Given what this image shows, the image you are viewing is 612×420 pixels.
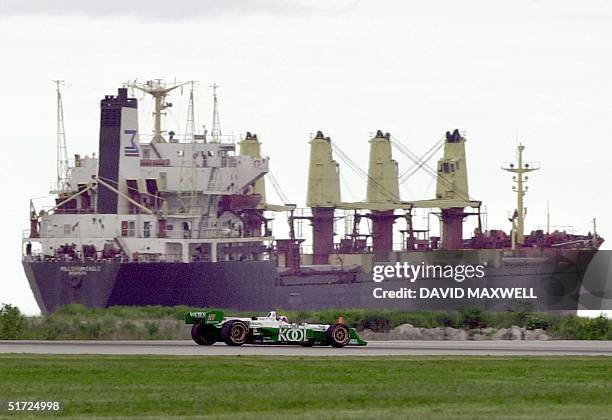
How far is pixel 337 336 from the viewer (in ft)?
163

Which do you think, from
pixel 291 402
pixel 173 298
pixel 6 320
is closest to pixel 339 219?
pixel 173 298

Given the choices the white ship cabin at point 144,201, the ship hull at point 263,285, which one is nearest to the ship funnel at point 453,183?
the ship hull at point 263,285

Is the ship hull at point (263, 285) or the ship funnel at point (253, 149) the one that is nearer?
the ship hull at point (263, 285)

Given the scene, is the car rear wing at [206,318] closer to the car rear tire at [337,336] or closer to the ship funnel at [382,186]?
the car rear tire at [337,336]

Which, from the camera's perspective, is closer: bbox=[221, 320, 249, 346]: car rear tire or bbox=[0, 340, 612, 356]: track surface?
bbox=[0, 340, 612, 356]: track surface

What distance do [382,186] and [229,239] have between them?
20.8 meters

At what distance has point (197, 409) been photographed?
94.7ft

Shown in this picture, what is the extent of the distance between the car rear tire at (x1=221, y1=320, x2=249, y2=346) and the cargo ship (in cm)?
4515

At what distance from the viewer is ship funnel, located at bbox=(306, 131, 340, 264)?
4636 inches

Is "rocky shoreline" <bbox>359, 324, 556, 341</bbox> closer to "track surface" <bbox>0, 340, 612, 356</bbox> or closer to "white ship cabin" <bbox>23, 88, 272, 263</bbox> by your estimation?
"track surface" <bbox>0, 340, 612, 356</bbox>

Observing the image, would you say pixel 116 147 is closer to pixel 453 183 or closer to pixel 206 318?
pixel 453 183

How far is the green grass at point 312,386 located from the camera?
28859mm

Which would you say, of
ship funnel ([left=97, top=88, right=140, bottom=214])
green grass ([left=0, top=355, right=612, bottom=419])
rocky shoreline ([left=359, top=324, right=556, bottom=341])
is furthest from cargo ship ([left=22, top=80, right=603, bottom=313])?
green grass ([left=0, top=355, right=612, bottom=419])

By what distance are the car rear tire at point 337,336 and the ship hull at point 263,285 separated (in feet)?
148
